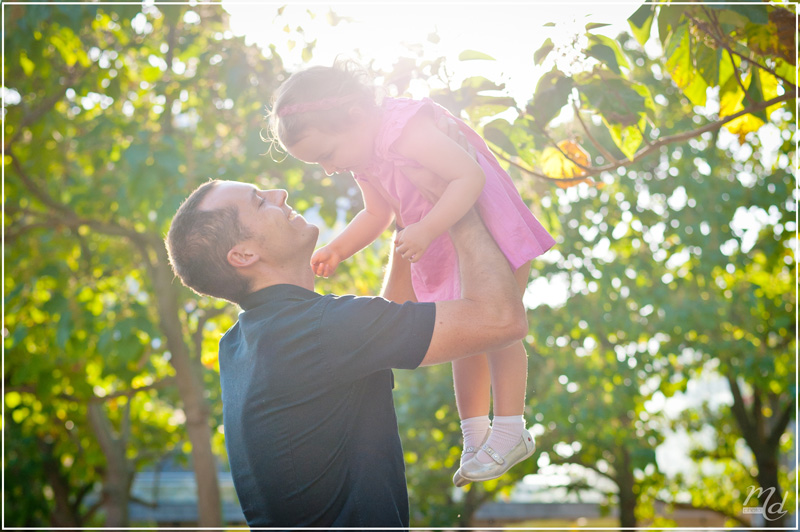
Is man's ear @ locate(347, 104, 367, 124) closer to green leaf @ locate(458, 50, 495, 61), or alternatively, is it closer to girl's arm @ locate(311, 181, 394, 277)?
girl's arm @ locate(311, 181, 394, 277)

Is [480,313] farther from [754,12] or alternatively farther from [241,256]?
[754,12]

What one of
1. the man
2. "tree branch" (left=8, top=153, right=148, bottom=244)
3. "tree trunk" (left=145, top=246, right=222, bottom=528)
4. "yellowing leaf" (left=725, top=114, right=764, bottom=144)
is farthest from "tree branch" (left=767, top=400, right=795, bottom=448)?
the man

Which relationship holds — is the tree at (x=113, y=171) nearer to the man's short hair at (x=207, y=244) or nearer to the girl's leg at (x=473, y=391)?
the man's short hair at (x=207, y=244)

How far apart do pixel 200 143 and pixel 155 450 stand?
677 centimetres

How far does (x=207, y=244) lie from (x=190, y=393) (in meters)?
5.20

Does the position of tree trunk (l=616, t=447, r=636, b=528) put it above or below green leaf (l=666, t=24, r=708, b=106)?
below

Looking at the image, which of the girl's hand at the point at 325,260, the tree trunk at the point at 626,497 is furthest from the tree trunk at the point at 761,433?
the girl's hand at the point at 325,260

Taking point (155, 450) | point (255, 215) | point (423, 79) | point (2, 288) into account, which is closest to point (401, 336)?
point (255, 215)

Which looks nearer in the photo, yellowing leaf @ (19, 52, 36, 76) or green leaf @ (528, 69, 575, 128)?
green leaf @ (528, 69, 575, 128)

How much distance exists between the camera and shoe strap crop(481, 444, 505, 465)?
5.49 ft

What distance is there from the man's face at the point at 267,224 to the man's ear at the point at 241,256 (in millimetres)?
20

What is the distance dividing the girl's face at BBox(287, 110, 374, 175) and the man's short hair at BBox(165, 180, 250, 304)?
23 cm

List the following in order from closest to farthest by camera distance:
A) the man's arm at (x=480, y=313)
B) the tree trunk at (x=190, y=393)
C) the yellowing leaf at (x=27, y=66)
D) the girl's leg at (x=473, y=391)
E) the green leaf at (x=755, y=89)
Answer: the man's arm at (x=480, y=313), the girl's leg at (x=473, y=391), the green leaf at (x=755, y=89), the yellowing leaf at (x=27, y=66), the tree trunk at (x=190, y=393)

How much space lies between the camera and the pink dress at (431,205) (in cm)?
168
